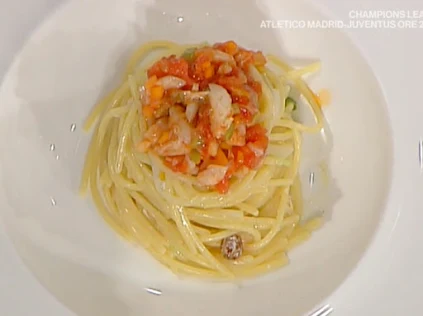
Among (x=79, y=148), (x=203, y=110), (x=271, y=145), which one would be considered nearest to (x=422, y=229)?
(x=271, y=145)

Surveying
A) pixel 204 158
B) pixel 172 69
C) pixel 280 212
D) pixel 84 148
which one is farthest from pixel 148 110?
pixel 280 212

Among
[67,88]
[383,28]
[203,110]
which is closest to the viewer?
[203,110]

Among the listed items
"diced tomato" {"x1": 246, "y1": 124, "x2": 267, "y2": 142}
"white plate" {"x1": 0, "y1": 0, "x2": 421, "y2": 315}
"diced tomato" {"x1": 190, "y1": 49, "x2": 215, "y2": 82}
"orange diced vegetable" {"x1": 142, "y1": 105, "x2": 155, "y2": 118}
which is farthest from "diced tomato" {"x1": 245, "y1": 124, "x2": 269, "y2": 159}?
"white plate" {"x1": 0, "y1": 0, "x2": 421, "y2": 315}

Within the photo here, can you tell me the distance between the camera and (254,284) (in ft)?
8.92

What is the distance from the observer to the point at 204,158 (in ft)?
7.99

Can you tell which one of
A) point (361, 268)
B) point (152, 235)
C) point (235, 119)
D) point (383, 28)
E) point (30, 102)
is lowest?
point (361, 268)

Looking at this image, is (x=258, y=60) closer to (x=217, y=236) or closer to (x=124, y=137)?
(x=124, y=137)

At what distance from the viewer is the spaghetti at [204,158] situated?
2.42 m

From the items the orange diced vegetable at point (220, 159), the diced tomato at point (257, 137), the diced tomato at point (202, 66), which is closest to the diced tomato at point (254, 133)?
the diced tomato at point (257, 137)

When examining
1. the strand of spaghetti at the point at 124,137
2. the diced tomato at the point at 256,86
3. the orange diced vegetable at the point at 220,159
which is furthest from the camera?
the strand of spaghetti at the point at 124,137

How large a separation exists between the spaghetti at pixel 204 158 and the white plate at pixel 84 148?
83 millimetres

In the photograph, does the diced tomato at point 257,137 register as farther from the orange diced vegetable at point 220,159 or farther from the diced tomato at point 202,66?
the diced tomato at point 202,66

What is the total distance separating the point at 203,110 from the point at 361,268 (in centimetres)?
85

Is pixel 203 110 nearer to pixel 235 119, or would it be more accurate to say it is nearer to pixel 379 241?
pixel 235 119
